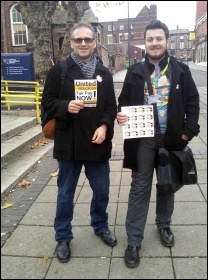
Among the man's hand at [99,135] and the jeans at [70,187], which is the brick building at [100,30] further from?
the jeans at [70,187]

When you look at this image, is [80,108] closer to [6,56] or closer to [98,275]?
[98,275]

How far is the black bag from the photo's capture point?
275cm

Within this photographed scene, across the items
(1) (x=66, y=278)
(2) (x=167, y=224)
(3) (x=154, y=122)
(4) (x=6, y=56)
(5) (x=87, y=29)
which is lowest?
(1) (x=66, y=278)

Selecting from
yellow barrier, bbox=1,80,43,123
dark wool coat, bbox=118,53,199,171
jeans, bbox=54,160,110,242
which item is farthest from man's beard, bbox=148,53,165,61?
yellow barrier, bbox=1,80,43,123

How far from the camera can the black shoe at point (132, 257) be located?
2.74 meters

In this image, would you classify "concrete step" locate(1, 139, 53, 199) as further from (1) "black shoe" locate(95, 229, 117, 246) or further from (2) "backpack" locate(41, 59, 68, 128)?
(2) "backpack" locate(41, 59, 68, 128)

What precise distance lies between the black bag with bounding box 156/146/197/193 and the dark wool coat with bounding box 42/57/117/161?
0.50 metres

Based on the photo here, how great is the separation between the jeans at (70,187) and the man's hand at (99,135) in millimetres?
260

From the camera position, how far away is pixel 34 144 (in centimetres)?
684

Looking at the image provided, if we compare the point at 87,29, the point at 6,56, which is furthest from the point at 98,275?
the point at 6,56

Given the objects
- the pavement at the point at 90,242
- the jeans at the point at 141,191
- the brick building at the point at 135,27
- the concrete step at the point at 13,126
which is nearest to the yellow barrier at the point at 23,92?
the concrete step at the point at 13,126

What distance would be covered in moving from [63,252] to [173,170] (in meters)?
1.21

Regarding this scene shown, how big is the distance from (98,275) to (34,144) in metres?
4.55

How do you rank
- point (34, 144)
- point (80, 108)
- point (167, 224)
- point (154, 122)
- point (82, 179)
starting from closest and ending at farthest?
1. point (80, 108)
2. point (154, 122)
3. point (167, 224)
4. point (82, 179)
5. point (34, 144)
